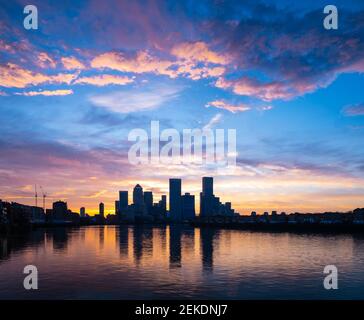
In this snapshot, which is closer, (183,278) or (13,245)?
(183,278)

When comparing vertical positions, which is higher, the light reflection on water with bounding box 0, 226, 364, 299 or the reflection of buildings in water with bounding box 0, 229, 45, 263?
the light reflection on water with bounding box 0, 226, 364, 299

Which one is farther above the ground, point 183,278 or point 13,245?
point 183,278

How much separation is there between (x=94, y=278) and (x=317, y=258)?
48759 millimetres

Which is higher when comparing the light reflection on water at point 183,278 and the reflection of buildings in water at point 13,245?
the light reflection on water at point 183,278

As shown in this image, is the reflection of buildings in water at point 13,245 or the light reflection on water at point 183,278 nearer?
the light reflection on water at point 183,278

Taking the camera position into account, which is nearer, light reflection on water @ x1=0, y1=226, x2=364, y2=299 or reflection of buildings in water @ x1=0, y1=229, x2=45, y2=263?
light reflection on water @ x1=0, y1=226, x2=364, y2=299
